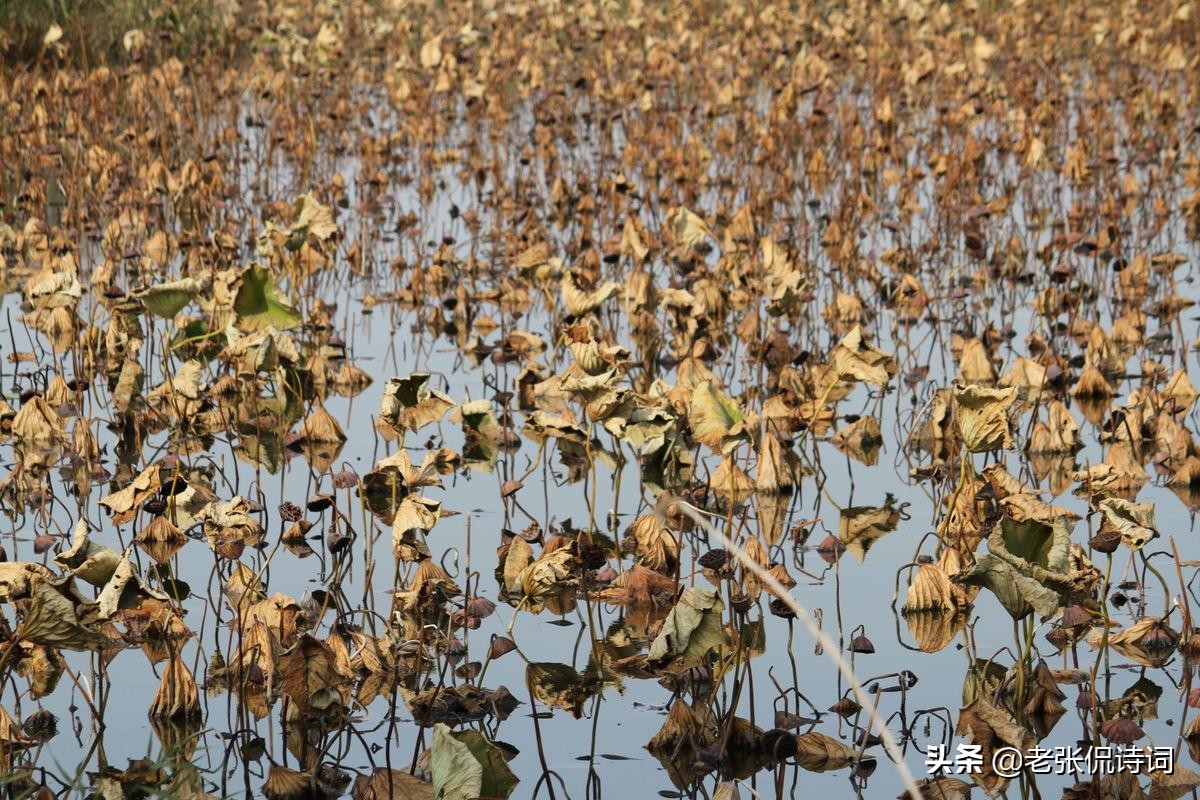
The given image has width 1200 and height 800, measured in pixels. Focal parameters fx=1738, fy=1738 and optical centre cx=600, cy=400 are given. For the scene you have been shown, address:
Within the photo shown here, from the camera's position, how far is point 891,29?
10.7 m

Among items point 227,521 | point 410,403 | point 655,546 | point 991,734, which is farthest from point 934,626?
point 227,521

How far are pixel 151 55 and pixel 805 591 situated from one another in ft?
23.6

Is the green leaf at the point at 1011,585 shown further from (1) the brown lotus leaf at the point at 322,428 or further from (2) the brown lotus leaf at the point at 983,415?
(1) the brown lotus leaf at the point at 322,428

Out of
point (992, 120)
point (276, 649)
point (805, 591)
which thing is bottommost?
point (276, 649)

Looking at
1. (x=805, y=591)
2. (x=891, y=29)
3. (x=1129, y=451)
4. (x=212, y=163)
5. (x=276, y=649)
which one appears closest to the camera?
(x=276, y=649)

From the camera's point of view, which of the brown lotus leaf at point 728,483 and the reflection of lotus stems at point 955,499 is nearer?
the reflection of lotus stems at point 955,499

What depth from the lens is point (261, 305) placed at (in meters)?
4.44

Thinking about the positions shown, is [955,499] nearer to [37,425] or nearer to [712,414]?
[712,414]

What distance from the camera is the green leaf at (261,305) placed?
4367 mm

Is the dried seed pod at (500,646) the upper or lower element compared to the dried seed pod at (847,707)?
upper

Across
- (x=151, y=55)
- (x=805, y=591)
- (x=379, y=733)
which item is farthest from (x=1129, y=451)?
(x=151, y=55)

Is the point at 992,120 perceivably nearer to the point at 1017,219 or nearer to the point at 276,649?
the point at 1017,219

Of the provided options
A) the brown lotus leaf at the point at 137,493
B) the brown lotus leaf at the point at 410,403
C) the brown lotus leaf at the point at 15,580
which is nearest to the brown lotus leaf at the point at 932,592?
the brown lotus leaf at the point at 410,403

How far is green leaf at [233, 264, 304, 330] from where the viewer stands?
4.37 metres
